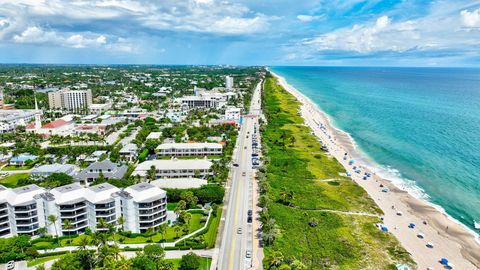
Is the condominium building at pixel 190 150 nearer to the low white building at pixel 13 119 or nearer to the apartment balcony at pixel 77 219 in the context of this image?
the apartment balcony at pixel 77 219

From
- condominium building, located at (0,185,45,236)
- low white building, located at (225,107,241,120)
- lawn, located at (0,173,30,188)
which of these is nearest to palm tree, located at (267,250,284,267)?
condominium building, located at (0,185,45,236)

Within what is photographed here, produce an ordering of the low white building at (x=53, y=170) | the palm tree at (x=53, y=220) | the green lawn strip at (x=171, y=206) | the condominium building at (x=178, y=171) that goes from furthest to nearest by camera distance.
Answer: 1. the condominium building at (x=178, y=171)
2. the low white building at (x=53, y=170)
3. the green lawn strip at (x=171, y=206)
4. the palm tree at (x=53, y=220)

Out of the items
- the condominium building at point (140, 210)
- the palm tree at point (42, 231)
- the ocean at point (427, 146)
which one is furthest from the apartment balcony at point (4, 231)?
the ocean at point (427, 146)

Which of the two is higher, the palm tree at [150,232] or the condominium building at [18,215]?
the condominium building at [18,215]

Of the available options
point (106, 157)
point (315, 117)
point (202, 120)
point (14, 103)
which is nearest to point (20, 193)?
point (106, 157)

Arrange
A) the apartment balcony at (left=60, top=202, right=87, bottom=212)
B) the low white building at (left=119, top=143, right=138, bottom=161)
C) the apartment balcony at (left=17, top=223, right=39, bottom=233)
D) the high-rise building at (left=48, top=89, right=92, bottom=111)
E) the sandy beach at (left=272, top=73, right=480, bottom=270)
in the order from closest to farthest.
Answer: the sandy beach at (left=272, top=73, right=480, bottom=270) → the apartment balcony at (left=60, top=202, right=87, bottom=212) → the apartment balcony at (left=17, top=223, right=39, bottom=233) → the low white building at (left=119, top=143, right=138, bottom=161) → the high-rise building at (left=48, top=89, right=92, bottom=111)

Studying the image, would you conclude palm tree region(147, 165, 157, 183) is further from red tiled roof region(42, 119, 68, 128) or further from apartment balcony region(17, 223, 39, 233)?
red tiled roof region(42, 119, 68, 128)
